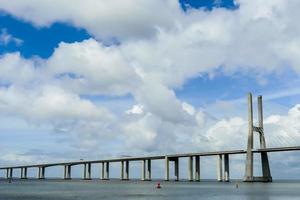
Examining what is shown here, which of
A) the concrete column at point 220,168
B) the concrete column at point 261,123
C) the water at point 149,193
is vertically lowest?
the water at point 149,193

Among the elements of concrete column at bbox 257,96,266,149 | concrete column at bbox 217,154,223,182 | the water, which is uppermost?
concrete column at bbox 257,96,266,149

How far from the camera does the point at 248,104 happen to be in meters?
152

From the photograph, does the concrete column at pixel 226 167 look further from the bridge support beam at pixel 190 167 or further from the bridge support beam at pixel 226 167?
the bridge support beam at pixel 190 167

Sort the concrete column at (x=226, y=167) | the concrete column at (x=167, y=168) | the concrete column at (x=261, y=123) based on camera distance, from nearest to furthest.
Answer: the concrete column at (x=261, y=123)
the concrete column at (x=226, y=167)
the concrete column at (x=167, y=168)

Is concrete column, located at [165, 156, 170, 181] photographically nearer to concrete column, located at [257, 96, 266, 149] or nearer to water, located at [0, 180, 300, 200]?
concrete column, located at [257, 96, 266, 149]

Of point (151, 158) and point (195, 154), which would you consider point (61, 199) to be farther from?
point (151, 158)

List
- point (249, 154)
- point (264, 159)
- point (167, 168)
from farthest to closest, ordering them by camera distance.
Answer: point (167, 168)
point (264, 159)
point (249, 154)

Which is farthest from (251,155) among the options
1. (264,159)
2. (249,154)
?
(264,159)

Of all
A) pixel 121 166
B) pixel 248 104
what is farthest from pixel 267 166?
pixel 121 166

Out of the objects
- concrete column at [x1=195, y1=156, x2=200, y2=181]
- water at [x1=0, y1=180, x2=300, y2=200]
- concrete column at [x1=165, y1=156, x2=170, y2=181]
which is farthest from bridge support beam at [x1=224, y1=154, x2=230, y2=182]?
water at [x1=0, y1=180, x2=300, y2=200]

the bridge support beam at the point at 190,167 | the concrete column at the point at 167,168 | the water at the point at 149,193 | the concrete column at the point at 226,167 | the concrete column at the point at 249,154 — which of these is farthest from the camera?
the concrete column at the point at 167,168

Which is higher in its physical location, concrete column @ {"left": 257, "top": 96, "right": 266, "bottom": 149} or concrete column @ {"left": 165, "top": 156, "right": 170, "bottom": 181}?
concrete column @ {"left": 257, "top": 96, "right": 266, "bottom": 149}

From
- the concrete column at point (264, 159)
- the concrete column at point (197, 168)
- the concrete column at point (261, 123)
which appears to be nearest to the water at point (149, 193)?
the concrete column at point (264, 159)

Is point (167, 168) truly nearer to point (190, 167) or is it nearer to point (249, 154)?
point (190, 167)
